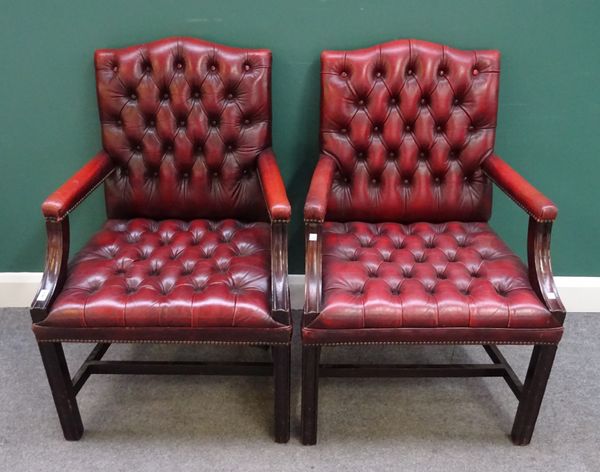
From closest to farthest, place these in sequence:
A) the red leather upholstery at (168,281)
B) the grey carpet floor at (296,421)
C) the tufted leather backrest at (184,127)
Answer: the red leather upholstery at (168,281), the grey carpet floor at (296,421), the tufted leather backrest at (184,127)

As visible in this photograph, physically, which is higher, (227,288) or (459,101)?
(459,101)

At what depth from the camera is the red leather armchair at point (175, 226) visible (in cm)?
150

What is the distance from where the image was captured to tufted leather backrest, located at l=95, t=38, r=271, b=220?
183cm

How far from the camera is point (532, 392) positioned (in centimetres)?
164

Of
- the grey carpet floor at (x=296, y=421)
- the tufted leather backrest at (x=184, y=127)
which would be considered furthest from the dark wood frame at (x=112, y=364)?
the tufted leather backrest at (x=184, y=127)

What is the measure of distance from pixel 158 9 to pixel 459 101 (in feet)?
3.42

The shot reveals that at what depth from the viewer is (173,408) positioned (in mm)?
1868

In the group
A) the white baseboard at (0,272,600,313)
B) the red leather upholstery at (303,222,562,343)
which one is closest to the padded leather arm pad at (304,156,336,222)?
the red leather upholstery at (303,222,562,343)

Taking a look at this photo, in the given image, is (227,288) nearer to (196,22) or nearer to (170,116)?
(170,116)

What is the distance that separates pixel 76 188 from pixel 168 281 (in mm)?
379

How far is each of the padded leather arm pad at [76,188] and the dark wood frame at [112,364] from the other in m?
0.03

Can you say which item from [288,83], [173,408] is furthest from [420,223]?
[173,408]

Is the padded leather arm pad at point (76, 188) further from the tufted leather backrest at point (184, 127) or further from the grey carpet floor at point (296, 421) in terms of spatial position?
the grey carpet floor at point (296, 421)

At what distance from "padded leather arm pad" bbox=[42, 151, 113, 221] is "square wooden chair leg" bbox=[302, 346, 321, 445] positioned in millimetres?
754
